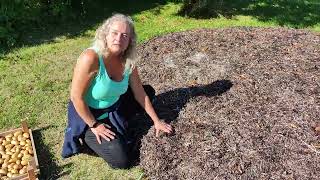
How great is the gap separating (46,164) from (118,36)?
1775 mm

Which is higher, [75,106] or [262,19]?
[75,106]

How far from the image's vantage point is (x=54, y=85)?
7020 mm

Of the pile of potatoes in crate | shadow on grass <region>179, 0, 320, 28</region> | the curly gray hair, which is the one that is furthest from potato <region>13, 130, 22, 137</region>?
shadow on grass <region>179, 0, 320, 28</region>

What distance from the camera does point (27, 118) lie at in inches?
245

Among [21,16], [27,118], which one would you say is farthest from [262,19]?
[27,118]

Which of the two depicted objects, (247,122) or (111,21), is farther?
(247,122)

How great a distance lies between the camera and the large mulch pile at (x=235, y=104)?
16.3 ft

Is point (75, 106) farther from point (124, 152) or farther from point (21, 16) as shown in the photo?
point (21, 16)

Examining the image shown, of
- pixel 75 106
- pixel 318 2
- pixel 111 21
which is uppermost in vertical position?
pixel 111 21

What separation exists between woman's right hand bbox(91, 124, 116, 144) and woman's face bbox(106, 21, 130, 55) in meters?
0.89

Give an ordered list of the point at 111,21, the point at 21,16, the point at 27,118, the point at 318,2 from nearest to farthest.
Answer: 1. the point at 111,21
2. the point at 27,118
3. the point at 21,16
4. the point at 318,2

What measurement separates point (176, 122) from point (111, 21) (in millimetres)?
1501

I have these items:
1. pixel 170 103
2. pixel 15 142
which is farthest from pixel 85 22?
pixel 15 142

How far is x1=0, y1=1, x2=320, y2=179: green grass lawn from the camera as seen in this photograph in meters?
5.32
